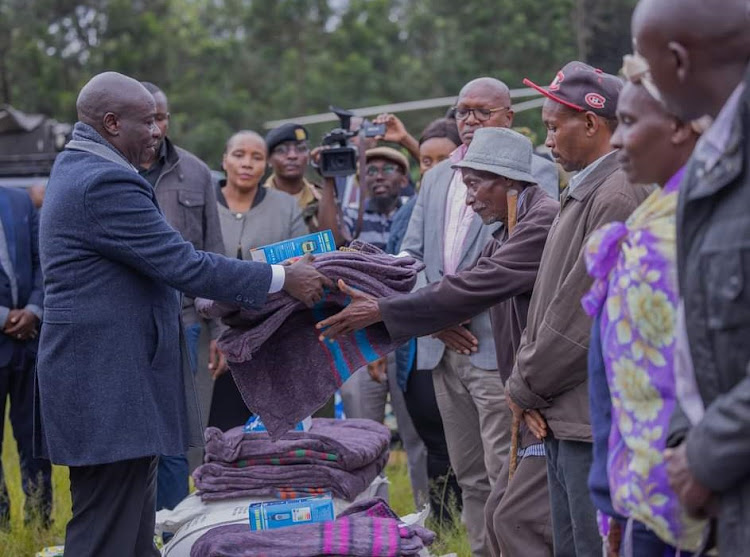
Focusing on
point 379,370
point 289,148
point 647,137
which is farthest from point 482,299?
point 289,148

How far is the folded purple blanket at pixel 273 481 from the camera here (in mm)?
4660

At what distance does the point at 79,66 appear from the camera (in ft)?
69.9

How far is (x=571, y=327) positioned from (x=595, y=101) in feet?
2.83

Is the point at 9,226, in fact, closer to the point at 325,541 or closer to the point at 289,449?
the point at 289,449

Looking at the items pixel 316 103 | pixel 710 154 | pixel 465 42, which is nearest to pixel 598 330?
pixel 710 154

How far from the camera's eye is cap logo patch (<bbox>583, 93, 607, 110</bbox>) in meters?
3.74

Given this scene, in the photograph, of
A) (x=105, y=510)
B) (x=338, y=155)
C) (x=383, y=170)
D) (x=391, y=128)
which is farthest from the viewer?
(x=383, y=170)

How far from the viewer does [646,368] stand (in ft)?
7.71

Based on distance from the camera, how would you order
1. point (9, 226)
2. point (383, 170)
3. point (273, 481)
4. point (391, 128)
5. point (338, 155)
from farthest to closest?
point (383, 170) < point (391, 128) < point (338, 155) < point (9, 226) < point (273, 481)

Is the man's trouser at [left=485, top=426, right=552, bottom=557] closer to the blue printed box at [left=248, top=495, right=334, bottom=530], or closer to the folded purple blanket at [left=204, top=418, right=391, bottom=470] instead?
the blue printed box at [left=248, top=495, right=334, bottom=530]

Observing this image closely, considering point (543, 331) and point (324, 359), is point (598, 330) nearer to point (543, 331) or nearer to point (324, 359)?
point (543, 331)

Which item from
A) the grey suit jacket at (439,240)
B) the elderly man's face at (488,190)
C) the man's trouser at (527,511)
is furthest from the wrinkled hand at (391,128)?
the man's trouser at (527,511)

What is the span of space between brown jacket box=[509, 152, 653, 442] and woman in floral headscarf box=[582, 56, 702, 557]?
28.9 inches

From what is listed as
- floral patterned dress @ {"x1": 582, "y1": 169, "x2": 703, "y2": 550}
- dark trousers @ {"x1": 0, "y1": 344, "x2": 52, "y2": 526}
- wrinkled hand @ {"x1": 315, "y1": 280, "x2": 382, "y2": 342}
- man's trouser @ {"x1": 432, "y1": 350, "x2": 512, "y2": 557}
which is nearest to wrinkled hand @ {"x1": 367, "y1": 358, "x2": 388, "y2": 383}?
man's trouser @ {"x1": 432, "y1": 350, "x2": 512, "y2": 557}
